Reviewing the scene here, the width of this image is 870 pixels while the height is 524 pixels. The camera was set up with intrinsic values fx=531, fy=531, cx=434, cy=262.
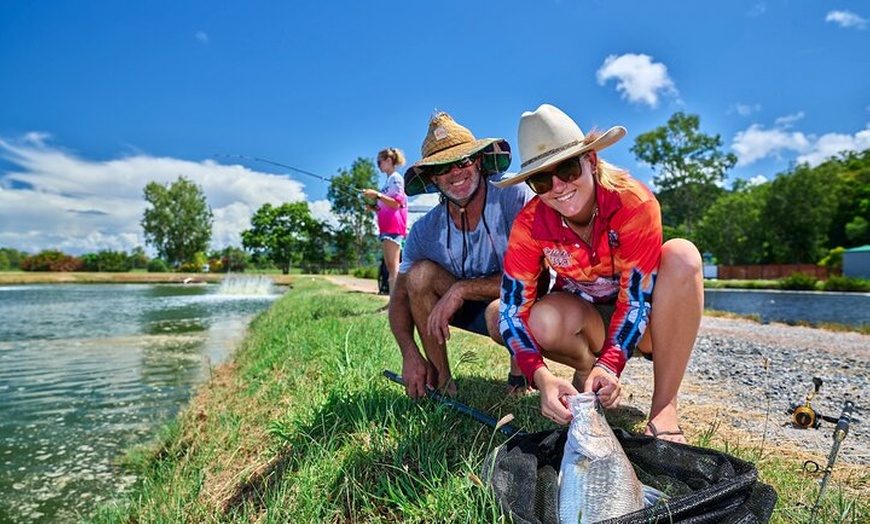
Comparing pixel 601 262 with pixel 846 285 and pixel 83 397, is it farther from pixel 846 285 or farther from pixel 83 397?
pixel 846 285

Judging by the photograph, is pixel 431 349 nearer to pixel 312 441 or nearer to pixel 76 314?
pixel 312 441

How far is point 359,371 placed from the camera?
3.65m

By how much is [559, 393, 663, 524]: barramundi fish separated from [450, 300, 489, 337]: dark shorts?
4.20 ft

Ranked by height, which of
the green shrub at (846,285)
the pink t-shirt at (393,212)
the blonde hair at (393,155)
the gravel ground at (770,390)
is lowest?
the green shrub at (846,285)

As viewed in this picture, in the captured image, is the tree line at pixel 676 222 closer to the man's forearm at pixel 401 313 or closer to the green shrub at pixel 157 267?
the green shrub at pixel 157 267

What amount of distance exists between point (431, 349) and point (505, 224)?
2.66 feet

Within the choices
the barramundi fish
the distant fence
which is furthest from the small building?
the barramundi fish

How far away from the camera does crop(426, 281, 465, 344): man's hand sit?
273cm

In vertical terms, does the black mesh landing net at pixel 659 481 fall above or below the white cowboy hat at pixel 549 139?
below

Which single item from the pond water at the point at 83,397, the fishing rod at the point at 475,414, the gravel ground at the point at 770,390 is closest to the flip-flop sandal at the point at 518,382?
the fishing rod at the point at 475,414

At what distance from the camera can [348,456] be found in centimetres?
236

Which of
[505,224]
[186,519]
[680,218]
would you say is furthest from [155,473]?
[680,218]

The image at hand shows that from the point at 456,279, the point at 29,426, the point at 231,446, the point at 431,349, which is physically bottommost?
the point at 29,426

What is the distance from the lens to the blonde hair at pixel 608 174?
2148 millimetres
